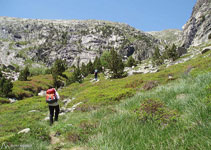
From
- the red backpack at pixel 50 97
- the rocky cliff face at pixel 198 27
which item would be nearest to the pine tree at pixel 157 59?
the red backpack at pixel 50 97

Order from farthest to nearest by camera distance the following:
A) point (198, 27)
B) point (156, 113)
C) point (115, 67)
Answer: point (198, 27)
point (115, 67)
point (156, 113)

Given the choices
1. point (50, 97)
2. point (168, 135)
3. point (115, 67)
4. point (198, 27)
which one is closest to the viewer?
point (168, 135)

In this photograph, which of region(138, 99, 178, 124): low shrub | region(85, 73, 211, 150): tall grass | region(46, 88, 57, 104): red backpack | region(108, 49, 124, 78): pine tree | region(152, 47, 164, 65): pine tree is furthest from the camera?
region(152, 47, 164, 65): pine tree

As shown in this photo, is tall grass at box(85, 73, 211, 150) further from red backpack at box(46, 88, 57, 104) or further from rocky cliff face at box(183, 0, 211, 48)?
rocky cliff face at box(183, 0, 211, 48)

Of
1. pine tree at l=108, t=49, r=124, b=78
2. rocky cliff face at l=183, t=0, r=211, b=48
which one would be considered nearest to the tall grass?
pine tree at l=108, t=49, r=124, b=78

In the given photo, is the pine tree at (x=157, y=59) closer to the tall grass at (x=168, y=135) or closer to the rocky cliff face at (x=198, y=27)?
the tall grass at (x=168, y=135)

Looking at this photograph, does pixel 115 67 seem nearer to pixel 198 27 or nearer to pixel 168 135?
pixel 168 135

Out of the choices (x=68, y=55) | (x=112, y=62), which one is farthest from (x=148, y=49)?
(x=112, y=62)

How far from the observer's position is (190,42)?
121 m

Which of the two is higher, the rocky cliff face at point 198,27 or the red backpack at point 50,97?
the rocky cliff face at point 198,27

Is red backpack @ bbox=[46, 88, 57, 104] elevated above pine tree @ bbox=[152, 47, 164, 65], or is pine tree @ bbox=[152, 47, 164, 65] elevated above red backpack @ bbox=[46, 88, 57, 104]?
pine tree @ bbox=[152, 47, 164, 65]

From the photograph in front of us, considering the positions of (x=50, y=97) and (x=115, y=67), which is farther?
(x=115, y=67)

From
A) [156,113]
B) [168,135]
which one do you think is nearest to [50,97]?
[156,113]

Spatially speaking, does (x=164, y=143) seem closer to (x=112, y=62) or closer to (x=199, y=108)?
(x=199, y=108)
